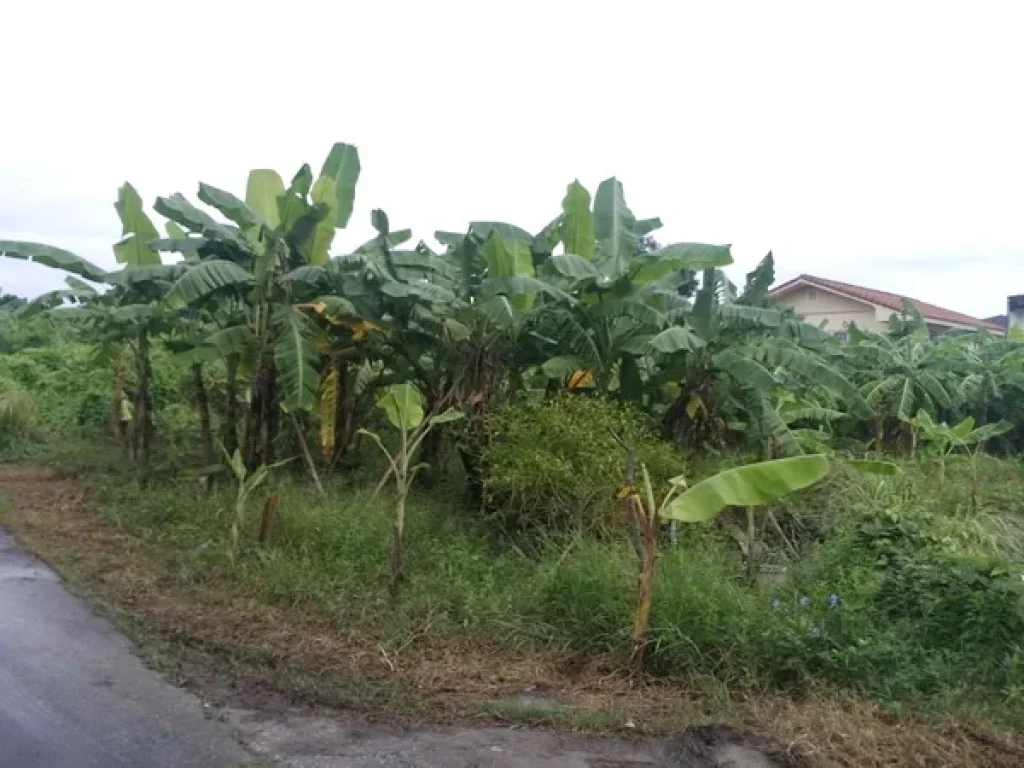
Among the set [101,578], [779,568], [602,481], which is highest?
[602,481]

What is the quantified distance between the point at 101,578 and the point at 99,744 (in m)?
3.63

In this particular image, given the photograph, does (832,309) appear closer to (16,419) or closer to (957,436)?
(957,436)

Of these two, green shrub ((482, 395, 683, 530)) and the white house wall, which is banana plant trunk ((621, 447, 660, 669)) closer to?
green shrub ((482, 395, 683, 530))

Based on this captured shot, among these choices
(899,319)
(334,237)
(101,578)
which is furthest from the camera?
(899,319)

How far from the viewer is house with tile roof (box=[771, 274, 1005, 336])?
28.8 metres

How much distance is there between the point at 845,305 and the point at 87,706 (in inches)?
1105

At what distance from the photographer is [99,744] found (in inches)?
196

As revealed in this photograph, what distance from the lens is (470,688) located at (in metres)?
5.95

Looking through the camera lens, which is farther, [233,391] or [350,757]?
[233,391]

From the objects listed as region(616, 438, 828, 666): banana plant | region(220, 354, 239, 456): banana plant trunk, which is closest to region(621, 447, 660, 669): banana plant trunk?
region(616, 438, 828, 666): banana plant

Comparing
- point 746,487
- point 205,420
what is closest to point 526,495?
point 746,487

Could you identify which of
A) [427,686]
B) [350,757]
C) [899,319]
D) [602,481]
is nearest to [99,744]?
[350,757]

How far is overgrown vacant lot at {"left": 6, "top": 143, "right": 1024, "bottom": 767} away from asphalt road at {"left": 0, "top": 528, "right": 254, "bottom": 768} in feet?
1.01

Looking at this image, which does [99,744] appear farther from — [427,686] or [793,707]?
[793,707]
